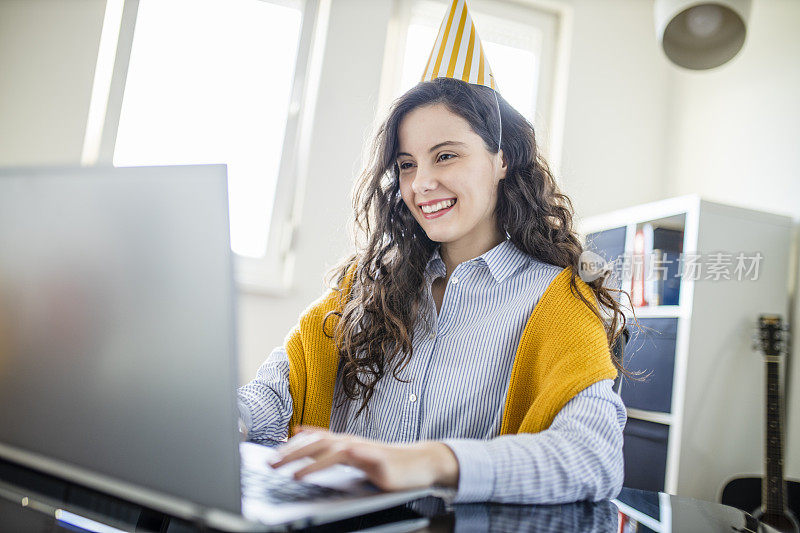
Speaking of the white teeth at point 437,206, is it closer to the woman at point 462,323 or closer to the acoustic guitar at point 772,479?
the woman at point 462,323

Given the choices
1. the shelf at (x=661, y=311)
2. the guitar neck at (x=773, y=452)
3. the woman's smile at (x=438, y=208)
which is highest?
the woman's smile at (x=438, y=208)

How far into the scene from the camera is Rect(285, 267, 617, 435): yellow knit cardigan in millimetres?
824

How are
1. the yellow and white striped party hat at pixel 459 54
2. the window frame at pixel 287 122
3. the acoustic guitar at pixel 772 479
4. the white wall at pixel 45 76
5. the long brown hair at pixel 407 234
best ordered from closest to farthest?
1. the long brown hair at pixel 407 234
2. the yellow and white striped party hat at pixel 459 54
3. the acoustic guitar at pixel 772 479
4. the white wall at pixel 45 76
5. the window frame at pixel 287 122

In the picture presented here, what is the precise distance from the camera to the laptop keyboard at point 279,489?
18.7 inches

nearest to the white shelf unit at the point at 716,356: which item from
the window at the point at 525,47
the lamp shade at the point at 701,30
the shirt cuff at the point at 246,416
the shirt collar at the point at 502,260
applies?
the lamp shade at the point at 701,30

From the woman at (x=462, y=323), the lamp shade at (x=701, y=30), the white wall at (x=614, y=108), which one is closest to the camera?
the woman at (x=462, y=323)

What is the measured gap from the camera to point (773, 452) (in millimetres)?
1865

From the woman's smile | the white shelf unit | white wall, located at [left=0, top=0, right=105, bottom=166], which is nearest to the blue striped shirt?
the woman's smile

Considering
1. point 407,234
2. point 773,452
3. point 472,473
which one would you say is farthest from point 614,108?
point 472,473

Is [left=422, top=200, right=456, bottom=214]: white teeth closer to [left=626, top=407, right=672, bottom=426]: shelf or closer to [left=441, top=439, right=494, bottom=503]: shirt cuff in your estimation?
[left=441, top=439, right=494, bottom=503]: shirt cuff

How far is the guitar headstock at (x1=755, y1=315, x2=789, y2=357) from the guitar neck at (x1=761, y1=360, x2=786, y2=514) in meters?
0.04

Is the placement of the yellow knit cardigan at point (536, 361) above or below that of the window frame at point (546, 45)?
below

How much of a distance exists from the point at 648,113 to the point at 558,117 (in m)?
0.48

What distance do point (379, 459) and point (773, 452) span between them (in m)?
1.80
